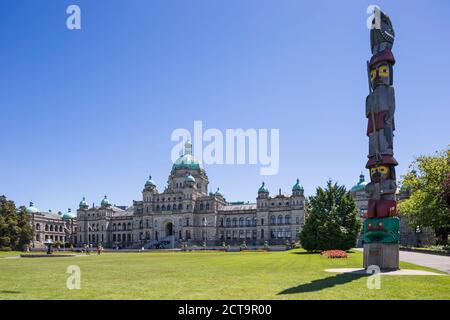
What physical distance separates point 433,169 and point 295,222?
163 ft

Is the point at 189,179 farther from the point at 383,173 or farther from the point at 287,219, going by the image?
the point at 383,173

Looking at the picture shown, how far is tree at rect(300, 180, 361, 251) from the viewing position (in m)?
54.6

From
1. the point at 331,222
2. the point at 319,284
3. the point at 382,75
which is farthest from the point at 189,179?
the point at 319,284

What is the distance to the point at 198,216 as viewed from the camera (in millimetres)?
116750

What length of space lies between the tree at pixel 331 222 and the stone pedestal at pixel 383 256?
2854 centimetres

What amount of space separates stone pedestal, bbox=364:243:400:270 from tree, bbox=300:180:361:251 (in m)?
28.5

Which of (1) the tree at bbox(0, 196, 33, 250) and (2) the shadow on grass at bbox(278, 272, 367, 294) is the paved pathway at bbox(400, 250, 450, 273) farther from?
(1) the tree at bbox(0, 196, 33, 250)

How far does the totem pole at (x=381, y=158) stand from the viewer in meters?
25.9

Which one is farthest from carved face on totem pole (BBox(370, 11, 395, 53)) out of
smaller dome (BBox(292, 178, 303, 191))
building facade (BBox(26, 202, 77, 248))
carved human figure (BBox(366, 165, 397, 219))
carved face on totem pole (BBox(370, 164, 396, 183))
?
building facade (BBox(26, 202, 77, 248))

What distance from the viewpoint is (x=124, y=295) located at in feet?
51.4

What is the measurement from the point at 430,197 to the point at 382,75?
38.5 meters
